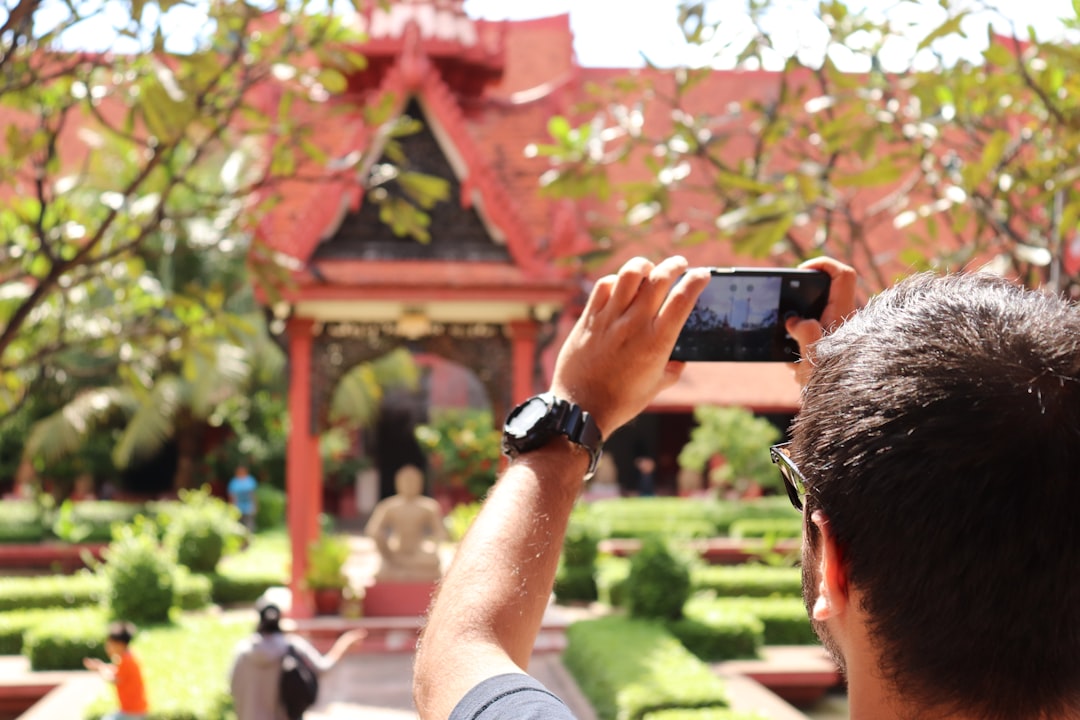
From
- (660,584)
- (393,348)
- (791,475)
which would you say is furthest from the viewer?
(393,348)

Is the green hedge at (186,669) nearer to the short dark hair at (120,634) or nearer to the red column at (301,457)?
the short dark hair at (120,634)

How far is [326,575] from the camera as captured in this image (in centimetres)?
944

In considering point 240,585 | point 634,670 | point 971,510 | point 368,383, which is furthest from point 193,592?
point 971,510

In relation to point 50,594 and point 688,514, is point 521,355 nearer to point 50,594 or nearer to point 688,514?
point 50,594

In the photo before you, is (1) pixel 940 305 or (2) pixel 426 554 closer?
(1) pixel 940 305

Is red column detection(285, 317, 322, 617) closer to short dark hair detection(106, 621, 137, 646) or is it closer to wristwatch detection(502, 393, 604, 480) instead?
short dark hair detection(106, 621, 137, 646)

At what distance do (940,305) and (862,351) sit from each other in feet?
0.26

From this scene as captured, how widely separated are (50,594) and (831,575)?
11376 mm

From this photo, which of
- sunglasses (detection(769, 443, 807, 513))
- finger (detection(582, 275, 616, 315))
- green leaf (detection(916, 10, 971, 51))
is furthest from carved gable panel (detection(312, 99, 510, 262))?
sunglasses (detection(769, 443, 807, 513))

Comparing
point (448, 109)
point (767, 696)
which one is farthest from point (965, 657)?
point (448, 109)

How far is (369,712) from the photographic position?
757 cm

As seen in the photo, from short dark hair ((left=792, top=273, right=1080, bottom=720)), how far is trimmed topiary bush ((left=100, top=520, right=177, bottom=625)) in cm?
895

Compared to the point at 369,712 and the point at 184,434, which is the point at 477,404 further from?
the point at 369,712

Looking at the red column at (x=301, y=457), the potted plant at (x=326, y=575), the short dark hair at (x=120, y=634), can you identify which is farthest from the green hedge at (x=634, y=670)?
the short dark hair at (x=120, y=634)
